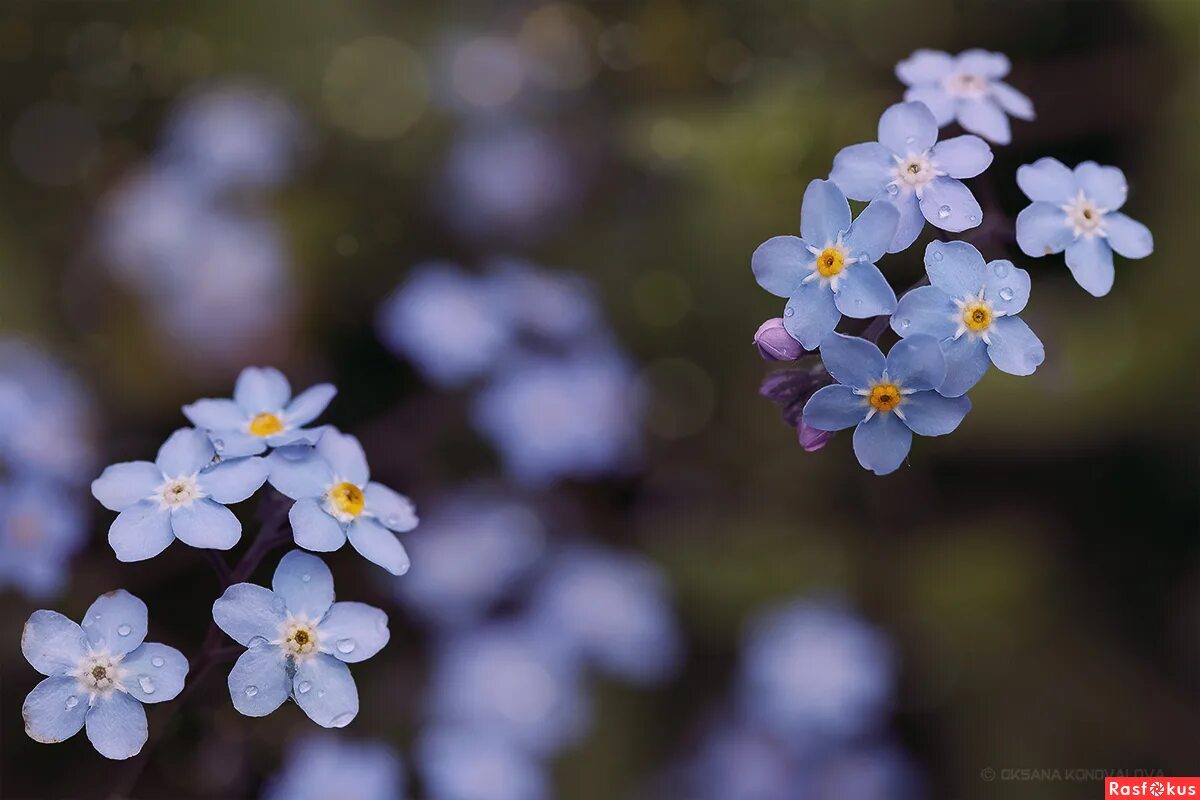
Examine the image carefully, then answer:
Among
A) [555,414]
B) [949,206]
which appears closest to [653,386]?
[555,414]

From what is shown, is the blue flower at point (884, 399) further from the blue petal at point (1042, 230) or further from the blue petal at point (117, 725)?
the blue petal at point (117, 725)

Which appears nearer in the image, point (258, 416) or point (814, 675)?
point (258, 416)

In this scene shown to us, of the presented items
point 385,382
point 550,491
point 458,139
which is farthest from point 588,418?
point 458,139

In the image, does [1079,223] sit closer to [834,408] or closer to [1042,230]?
[1042,230]

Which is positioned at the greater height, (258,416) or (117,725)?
(258,416)

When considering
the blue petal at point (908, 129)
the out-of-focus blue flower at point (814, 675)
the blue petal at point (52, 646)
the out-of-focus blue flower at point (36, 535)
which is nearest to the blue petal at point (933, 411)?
the blue petal at point (908, 129)

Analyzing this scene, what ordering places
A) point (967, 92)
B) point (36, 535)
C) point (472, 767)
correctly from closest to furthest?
point (967, 92), point (36, 535), point (472, 767)

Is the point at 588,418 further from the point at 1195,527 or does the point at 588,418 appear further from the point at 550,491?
the point at 1195,527

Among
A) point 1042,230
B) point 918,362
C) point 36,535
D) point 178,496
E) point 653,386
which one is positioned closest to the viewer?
point 918,362
